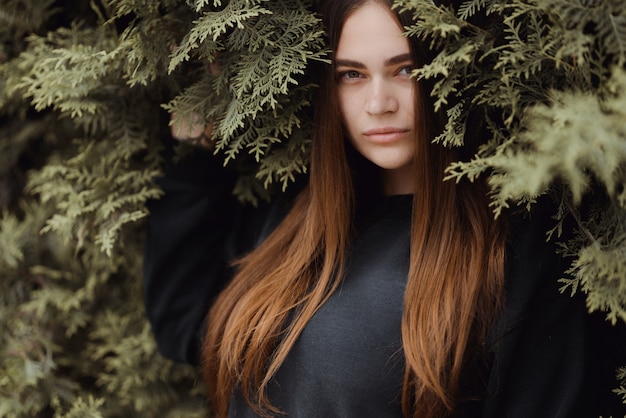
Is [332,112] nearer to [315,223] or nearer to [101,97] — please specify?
[315,223]

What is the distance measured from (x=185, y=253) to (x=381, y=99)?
0.84 meters

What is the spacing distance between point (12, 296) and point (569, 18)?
1.96m

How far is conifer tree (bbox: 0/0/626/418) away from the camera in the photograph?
124 cm

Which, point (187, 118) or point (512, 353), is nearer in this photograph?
point (512, 353)

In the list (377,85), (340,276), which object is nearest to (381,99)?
(377,85)

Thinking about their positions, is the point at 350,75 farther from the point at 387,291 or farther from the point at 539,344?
the point at 539,344

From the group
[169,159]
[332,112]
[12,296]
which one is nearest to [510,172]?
[332,112]

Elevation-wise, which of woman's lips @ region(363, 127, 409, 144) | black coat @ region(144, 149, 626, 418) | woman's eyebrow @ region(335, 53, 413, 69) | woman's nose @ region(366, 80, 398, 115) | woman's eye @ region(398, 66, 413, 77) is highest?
woman's eyebrow @ region(335, 53, 413, 69)

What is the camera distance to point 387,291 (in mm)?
1629

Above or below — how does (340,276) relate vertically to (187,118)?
below

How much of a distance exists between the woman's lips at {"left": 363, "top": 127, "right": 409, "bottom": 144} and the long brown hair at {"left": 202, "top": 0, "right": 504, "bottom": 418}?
5 cm

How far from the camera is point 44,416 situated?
2301 mm

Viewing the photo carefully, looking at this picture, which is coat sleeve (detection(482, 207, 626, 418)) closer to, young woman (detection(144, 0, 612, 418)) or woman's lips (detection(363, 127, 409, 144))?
young woman (detection(144, 0, 612, 418))

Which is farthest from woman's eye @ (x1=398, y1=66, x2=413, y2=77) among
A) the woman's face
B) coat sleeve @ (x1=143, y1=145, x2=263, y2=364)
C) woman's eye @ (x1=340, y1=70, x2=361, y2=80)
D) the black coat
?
coat sleeve @ (x1=143, y1=145, x2=263, y2=364)
